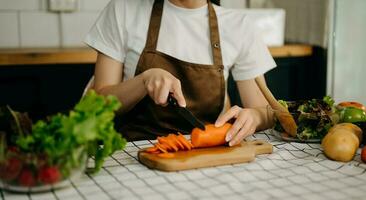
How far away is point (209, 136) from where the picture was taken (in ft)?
3.62

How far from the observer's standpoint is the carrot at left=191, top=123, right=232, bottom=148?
110 centimetres

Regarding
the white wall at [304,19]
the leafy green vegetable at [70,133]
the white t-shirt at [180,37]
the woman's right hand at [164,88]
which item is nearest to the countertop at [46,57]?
the white t-shirt at [180,37]

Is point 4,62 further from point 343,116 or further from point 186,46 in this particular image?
point 343,116

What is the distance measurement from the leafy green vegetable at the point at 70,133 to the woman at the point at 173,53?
56cm

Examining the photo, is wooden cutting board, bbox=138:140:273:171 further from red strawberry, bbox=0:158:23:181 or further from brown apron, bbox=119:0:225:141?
brown apron, bbox=119:0:225:141

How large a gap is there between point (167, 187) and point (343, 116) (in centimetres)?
58

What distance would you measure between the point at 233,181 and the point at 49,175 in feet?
1.13

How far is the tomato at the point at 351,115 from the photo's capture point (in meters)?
1.26

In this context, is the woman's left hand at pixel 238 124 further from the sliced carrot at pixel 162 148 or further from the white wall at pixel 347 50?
the white wall at pixel 347 50

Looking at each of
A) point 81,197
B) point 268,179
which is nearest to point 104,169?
point 81,197

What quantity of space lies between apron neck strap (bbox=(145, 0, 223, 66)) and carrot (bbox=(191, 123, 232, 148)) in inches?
18.2

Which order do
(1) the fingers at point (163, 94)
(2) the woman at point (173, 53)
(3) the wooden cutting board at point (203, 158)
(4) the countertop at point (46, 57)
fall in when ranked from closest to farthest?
1. (3) the wooden cutting board at point (203, 158)
2. (1) the fingers at point (163, 94)
3. (2) the woman at point (173, 53)
4. (4) the countertop at point (46, 57)

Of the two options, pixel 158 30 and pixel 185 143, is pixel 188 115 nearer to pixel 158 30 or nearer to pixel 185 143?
pixel 185 143

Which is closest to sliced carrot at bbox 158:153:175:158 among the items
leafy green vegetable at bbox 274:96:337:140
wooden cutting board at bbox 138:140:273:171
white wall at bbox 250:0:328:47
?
wooden cutting board at bbox 138:140:273:171
